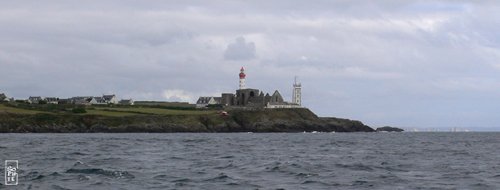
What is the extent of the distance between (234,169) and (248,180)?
23.0ft

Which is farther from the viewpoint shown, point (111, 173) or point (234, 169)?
point (234, 169)

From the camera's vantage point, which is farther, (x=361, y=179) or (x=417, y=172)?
(x=417, y=172)

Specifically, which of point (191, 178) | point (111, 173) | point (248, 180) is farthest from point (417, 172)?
point (111, 173)

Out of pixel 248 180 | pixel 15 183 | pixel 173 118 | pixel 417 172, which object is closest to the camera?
pixel 15 183

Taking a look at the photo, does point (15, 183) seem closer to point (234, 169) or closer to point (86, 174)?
point (86, 174)

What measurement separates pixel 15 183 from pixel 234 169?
51.2 ft

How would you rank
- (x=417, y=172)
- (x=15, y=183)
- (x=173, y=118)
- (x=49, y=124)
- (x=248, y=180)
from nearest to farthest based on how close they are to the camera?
(x=15, y=183)
(x=248, y=180)
(x=417, y=172)
(x=49, y=124)
(x=173, y=118)

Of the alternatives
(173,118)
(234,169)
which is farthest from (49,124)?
(234,169)

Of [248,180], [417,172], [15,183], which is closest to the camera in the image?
[15,183]

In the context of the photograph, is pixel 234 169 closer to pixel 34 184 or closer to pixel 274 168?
pixel 274 168

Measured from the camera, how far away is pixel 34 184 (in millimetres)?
35531

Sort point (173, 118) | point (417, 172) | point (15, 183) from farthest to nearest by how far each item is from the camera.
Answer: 1. point (173, 118)
2. point (417, 172)
3. point (15, 183)

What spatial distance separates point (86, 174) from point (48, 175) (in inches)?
87.0

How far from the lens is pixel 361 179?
40625mm
